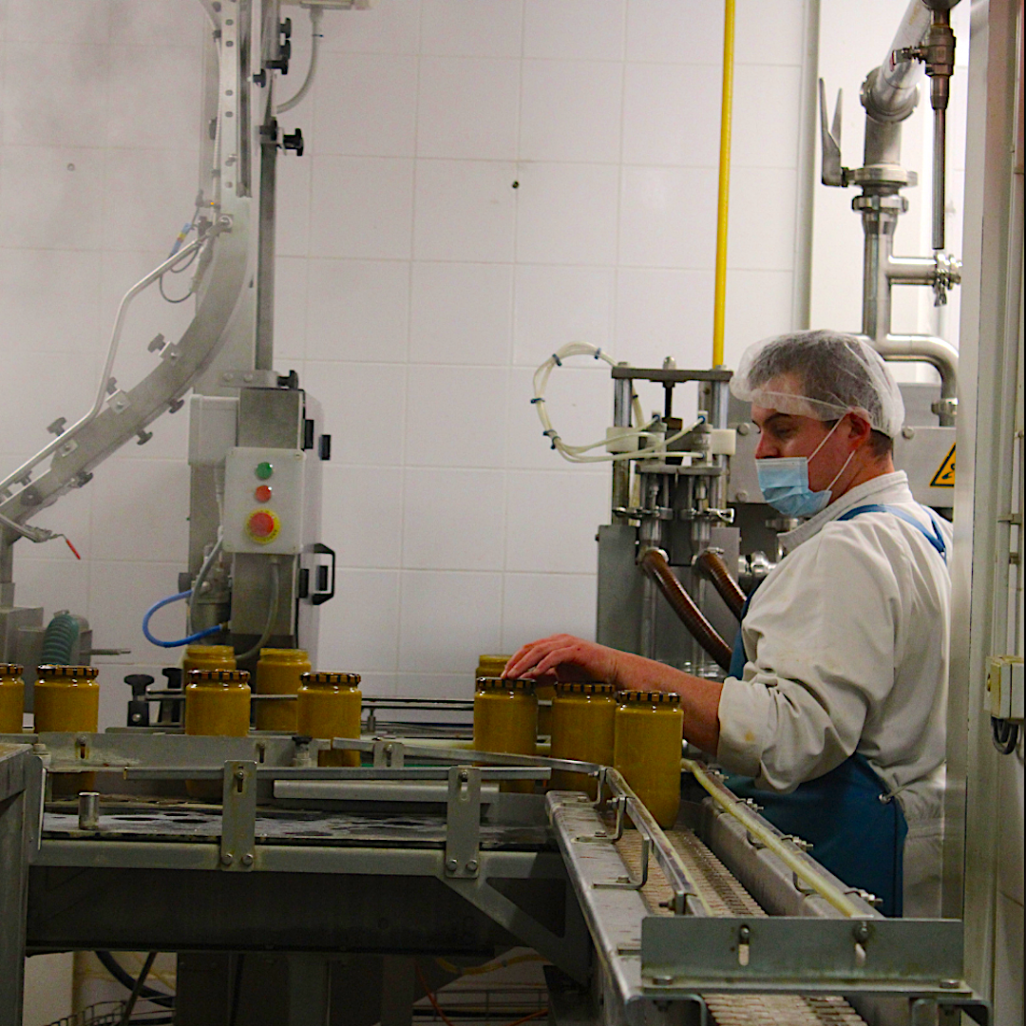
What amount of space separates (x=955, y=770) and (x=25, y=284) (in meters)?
2.54

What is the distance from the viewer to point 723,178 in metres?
2.88

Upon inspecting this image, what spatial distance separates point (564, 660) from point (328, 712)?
31 cm

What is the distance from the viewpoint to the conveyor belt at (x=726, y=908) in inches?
31.9

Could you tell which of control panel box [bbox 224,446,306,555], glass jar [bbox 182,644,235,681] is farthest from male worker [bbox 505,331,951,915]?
control panel box [bbox 224,446,306,555]

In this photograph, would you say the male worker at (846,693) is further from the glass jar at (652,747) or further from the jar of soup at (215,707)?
the jar of soup at (215,707)

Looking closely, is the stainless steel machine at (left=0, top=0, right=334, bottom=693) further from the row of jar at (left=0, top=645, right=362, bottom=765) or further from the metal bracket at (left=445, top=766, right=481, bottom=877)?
the metal bracket at (left=445, top=766, right=481, bottom=877)

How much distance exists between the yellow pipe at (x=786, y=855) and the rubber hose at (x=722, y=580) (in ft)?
1.89

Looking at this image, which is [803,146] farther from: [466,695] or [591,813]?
[591,813]

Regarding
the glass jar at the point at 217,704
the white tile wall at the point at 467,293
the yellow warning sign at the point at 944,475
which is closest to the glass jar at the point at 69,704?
the glass jar at the point at 217,704

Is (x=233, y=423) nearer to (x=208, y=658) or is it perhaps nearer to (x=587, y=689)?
(x=208, y=658)

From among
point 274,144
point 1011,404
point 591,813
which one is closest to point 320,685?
point 591,813

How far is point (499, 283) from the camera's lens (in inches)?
115

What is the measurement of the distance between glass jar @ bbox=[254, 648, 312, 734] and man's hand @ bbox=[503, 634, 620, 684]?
34 centimetres

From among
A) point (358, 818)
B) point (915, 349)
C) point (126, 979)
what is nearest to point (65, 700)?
point (358, 818)
